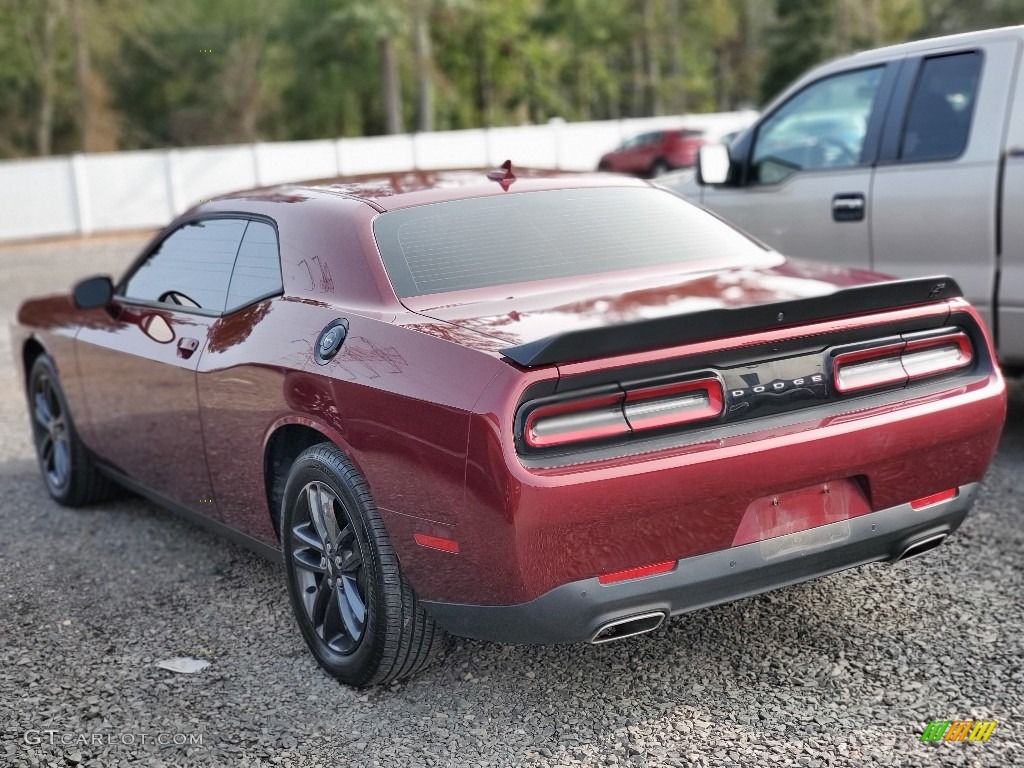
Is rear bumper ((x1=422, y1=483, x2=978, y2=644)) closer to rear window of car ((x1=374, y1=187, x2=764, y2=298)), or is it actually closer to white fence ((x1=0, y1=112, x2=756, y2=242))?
rear window of car ((x1=374, y1=187, x2=764, y2=298))

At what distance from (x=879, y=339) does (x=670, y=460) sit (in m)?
0.85

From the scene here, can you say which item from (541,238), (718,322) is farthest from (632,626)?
(541,238)

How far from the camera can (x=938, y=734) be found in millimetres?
3275

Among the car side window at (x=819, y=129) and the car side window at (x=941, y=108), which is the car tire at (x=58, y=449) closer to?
the car side window at (x=819, y=129)

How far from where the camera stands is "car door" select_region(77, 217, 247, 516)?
14.9 feet

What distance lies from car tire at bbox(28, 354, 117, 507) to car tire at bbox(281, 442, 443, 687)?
7.12 feet

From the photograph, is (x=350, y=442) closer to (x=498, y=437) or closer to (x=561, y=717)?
(x=498, y=437)

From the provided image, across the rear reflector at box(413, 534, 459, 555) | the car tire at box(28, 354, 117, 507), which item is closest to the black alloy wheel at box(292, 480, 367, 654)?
the rear reflector at box(413, 534, 459, 555)

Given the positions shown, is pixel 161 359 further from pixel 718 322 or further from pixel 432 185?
pixel 718 322

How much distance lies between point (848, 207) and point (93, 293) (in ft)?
12.2

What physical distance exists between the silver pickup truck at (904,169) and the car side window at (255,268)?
3104mm

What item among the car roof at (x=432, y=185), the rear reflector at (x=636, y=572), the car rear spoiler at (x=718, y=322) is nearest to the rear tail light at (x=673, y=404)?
the car rear spoiler at (x=718, y=322)

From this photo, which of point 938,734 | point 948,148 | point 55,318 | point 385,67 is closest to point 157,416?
point 55,318

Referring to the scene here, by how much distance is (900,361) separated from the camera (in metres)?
3.66
